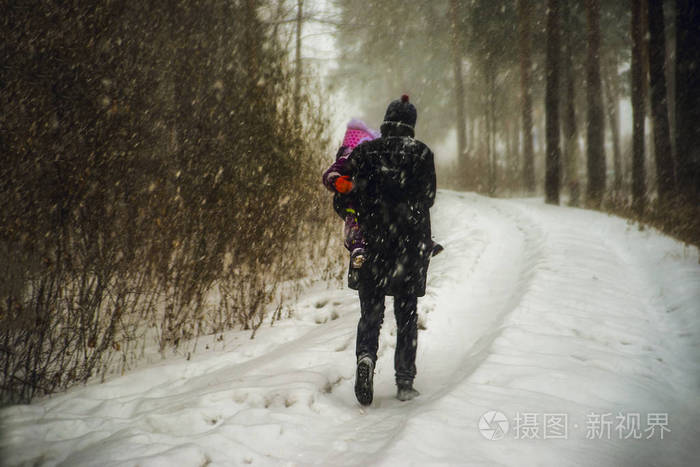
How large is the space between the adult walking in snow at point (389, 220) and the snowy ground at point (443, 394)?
569 mm

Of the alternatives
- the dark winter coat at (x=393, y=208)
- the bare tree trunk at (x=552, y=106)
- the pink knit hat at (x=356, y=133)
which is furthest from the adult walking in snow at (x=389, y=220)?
the bare tree trunk at (x=552, y=106)

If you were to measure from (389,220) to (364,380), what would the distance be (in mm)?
1121

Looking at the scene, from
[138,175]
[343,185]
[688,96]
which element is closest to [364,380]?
[343,185]

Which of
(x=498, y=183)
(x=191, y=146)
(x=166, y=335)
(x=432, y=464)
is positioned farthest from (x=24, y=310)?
(x=498, y=183)

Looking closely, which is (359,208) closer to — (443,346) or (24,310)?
(443,346)

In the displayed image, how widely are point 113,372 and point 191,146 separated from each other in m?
2.53

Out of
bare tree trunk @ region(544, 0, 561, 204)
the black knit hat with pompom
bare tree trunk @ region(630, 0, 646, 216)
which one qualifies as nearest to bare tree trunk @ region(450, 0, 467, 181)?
bare tree trunk @ region(544, 0, 561, 204)

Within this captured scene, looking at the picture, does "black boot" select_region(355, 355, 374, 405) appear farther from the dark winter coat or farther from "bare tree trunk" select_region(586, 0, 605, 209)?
"bare tree trunk" select_region(586, 0, 605, 209)

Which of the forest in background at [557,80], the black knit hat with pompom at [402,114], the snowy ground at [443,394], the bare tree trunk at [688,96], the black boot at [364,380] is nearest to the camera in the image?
the snowy ground at [443,394]

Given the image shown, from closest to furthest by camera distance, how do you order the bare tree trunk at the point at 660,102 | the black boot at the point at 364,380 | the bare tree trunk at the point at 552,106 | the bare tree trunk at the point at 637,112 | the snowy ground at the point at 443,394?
1. the snowy ground at the point at 443,394
2. the black boot at the point at 364,380
3. the bare tree trunk at the point at 660,102
4. the bare tree trunk at the point at 637,112
5. the bare tree trunk at the point at 552,106

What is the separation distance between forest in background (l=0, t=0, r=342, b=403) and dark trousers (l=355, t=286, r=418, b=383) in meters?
1.85

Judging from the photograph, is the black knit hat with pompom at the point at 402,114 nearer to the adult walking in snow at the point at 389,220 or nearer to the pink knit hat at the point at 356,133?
the adult walking in snow at the point at 389,220

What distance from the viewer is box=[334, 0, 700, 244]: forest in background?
8.66 meters

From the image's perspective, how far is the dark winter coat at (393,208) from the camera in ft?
9.32
